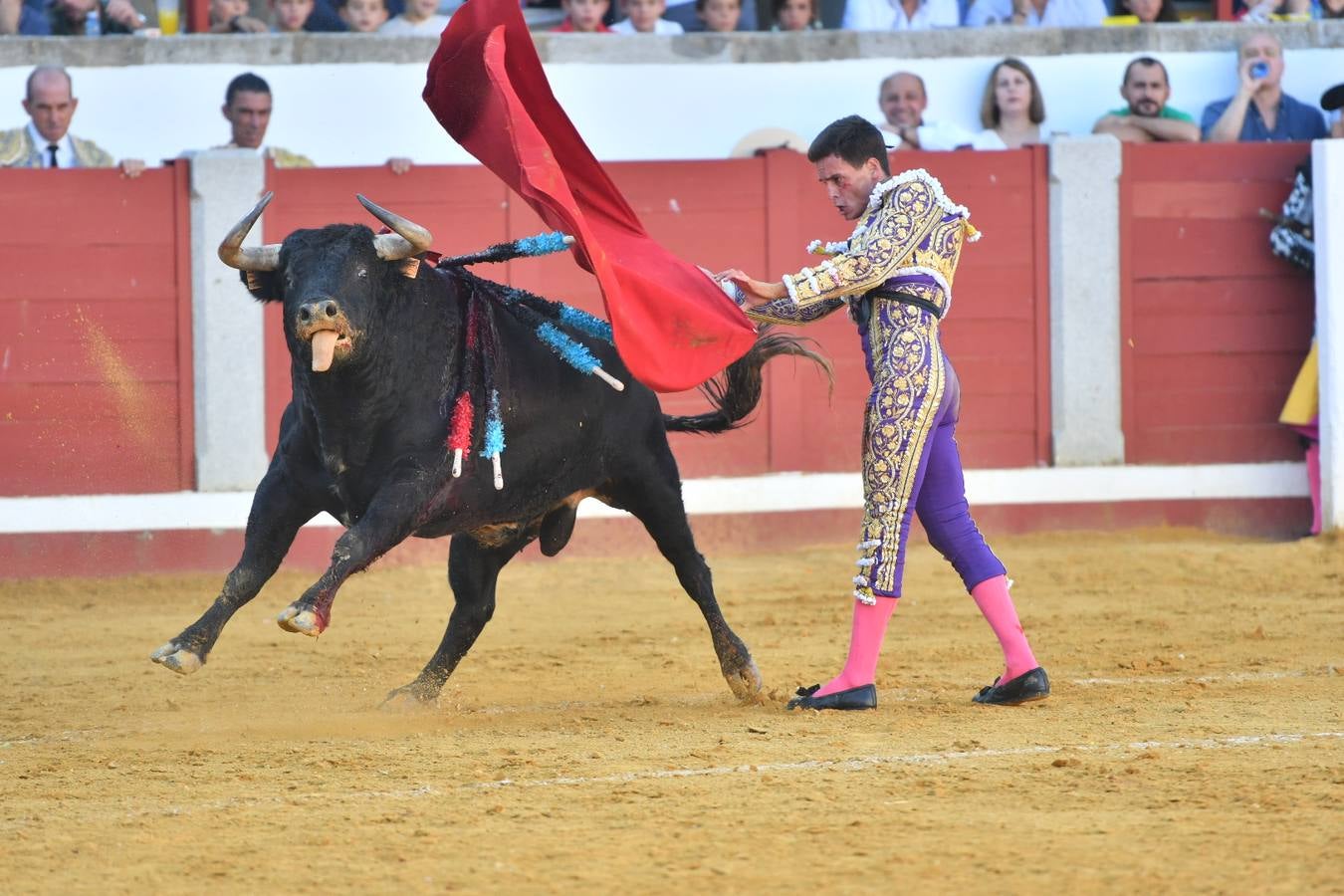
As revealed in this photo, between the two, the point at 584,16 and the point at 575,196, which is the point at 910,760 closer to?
the point at 575,196

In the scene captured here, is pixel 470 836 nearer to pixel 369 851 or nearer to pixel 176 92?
pixel 369 851

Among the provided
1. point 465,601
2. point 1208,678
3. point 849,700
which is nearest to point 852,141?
point 849,700

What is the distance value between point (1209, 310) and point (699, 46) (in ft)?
8.08

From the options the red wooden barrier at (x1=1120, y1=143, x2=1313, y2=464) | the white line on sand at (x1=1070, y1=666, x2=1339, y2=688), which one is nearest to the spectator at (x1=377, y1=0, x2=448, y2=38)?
the red wooden barrier at (x1=1120, y1=143, x2=1313, y2=464)

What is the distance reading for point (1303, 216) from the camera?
26.0 feet

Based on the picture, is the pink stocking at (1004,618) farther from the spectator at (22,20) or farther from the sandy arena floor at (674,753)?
the spectator at (22,20)

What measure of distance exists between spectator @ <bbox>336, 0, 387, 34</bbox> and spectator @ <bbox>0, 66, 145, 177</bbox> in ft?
4.17

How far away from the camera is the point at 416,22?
8.24 meters

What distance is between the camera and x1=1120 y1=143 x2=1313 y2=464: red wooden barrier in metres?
7.98

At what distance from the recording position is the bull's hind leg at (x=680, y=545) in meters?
4.54

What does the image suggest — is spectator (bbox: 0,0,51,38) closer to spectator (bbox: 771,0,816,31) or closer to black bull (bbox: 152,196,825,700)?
spectator (bbox: 771,0,816,31)

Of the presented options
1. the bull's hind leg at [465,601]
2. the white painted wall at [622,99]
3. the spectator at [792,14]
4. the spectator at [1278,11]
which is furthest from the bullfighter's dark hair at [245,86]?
the spectator at [1278,11]

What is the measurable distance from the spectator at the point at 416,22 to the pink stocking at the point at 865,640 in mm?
4709

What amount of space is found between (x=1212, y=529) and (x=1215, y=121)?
1.79m
